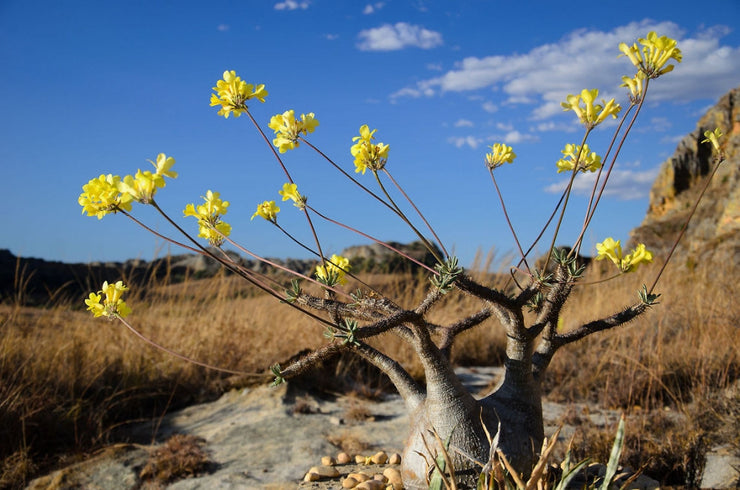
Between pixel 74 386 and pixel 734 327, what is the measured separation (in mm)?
5931

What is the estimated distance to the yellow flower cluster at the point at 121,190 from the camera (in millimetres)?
1771

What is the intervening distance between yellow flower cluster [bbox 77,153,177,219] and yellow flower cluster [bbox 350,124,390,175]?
26.4 inches

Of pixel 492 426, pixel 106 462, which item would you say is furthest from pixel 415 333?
pixel 106 462

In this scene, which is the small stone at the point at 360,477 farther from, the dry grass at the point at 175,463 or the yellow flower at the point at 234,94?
the yellow flower at the point at 234,94

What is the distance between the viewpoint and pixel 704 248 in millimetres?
10258

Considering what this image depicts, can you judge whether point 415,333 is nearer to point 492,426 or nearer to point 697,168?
point 492,426

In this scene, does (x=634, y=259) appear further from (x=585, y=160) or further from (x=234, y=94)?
(x=234, y=94)

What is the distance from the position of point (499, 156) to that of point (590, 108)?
17.9 inches

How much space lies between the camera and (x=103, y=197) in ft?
6.04

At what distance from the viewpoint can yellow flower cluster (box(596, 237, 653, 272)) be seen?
1.89 metres

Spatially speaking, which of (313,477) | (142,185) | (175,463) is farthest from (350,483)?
(142,185)

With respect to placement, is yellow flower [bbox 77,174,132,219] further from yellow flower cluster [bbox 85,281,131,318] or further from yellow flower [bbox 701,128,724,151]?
yellow flower [bbox 701,128,724,151]

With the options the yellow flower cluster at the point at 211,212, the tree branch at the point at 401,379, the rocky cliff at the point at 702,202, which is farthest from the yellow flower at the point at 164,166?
the rocky cliff at the point at 702,202

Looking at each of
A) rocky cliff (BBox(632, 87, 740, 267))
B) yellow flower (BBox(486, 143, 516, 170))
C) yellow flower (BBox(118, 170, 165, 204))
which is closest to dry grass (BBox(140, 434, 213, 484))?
yellow flower (BBox(118, 170, 165, 204))
